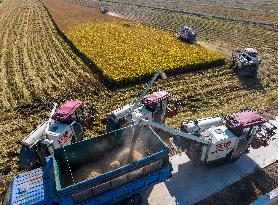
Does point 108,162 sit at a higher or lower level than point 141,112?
lower

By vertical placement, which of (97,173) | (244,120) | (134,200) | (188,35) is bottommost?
(134,200)

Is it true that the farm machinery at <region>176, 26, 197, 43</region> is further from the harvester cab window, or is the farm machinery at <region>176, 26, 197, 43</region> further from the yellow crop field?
the harvester cab window

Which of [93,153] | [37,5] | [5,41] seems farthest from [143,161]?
[37,5]

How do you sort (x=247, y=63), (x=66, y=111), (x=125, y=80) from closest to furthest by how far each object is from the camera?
(x=66, y=111) < (x=125, y=80) < (x=247, y=63)

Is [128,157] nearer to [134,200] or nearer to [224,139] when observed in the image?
[134,200]

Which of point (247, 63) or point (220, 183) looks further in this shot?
point (247, 63)

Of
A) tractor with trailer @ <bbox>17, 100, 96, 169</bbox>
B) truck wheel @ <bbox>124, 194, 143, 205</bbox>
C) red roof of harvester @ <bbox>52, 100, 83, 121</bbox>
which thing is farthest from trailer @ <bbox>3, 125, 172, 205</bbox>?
red roof of harvester @ <bbox>52, 100, 83, 121</bbox>

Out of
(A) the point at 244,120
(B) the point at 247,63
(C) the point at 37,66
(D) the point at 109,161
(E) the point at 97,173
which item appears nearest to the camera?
(E) the point at 97,173

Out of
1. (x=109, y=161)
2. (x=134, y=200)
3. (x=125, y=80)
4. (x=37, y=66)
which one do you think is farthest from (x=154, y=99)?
(x=37, y=66)
